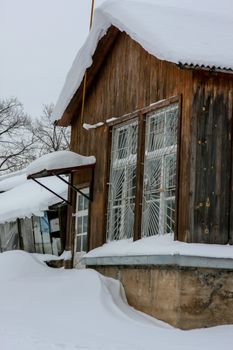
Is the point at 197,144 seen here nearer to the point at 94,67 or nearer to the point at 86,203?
the point at 94,67

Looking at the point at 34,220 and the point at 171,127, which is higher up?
the point at 171,127

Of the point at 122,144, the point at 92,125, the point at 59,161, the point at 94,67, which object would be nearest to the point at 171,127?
the point at 122,144

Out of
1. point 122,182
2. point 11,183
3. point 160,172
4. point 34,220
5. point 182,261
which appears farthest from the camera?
point 11,183

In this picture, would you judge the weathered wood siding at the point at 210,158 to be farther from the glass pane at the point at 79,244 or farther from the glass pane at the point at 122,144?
the glass pane at the point at 79,244

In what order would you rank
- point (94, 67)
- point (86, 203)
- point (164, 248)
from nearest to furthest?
point (164, 248) → point (94, 67) → point (86, 203)

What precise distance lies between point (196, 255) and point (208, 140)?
1.98 meters

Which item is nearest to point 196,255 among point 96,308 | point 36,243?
point 96,308

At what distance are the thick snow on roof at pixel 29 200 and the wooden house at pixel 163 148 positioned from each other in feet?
14.5

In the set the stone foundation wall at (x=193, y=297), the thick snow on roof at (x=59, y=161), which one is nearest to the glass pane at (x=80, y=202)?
the thick snow on roof at (x=59, y=161)

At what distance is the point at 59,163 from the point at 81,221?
73.3 inches

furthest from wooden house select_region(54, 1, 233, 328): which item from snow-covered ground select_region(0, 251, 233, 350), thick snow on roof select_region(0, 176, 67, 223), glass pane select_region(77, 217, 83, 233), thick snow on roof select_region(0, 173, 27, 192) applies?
thick snow on roof select_region(0, 173, 27, 192)

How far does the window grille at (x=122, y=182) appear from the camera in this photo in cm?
1309

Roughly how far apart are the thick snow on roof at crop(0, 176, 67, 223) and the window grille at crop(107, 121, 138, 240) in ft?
17.9

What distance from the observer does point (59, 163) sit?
14438mm
